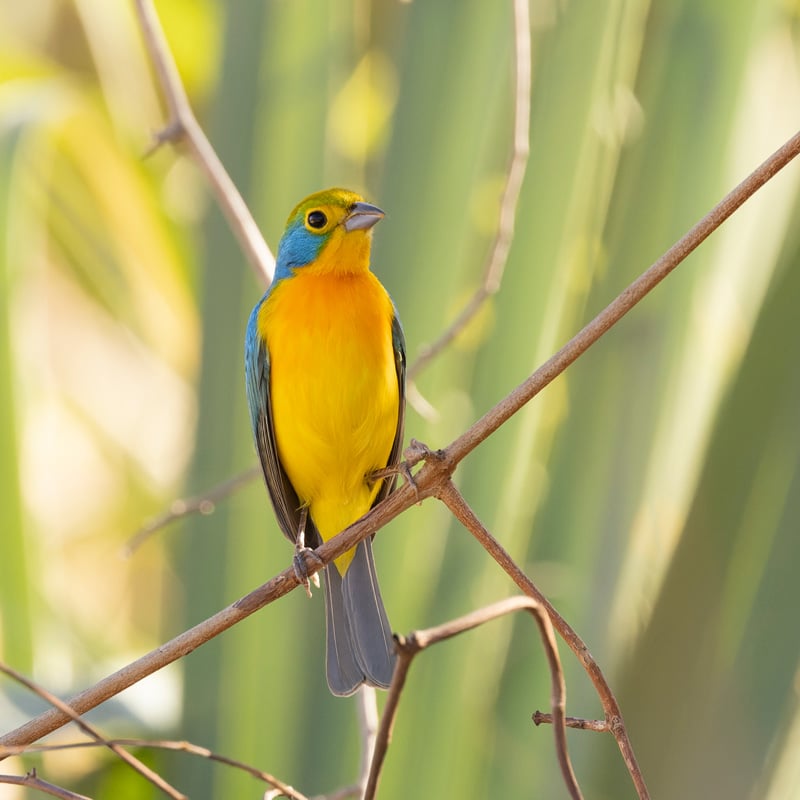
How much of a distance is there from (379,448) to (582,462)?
2.46 ft

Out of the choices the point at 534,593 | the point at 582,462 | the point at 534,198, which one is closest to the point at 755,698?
the point at 582,462

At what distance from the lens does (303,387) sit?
3420mm

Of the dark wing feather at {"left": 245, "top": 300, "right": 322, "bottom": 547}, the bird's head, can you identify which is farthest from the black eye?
the dark wing feather at {"left": 245, "top": 300, "right": 322, "bottom": 547}

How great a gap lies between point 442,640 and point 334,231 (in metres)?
2.56

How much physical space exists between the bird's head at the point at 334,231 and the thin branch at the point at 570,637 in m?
1.88

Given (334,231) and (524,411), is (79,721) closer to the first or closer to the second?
(334,231)

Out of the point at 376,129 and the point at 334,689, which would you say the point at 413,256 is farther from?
the point at 334,689

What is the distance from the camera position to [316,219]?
367 centimetres

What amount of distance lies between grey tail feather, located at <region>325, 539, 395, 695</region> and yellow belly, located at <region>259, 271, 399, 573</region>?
6 centimetres

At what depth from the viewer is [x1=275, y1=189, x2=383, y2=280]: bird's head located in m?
3.61

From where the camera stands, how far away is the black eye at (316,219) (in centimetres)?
366

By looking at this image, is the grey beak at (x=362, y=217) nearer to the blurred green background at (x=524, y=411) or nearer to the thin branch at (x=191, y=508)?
the blurred green background at (x=524, y=411)

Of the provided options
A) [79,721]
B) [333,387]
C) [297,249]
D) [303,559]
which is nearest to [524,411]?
[333,387]

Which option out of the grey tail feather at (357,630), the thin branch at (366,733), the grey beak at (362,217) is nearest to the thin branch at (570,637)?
the thin branch at (366,733)
